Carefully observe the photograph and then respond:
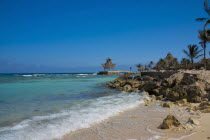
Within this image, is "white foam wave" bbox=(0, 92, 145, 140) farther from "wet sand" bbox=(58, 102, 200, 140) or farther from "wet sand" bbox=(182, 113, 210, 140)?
"wet sand" bbox=(182, 113, 210, 140)

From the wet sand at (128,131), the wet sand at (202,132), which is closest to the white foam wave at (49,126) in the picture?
the wet sand at (128,131)

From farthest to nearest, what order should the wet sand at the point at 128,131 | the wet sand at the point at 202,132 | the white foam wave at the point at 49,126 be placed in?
the white foam wave at the point at 49,126
the wet sand at the point at 128,131
the wet sand at the point at 202,132

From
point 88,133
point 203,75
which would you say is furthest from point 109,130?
point 203,75

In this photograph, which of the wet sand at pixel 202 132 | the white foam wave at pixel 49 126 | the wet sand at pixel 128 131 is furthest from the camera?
the white foam wave at pixel 49 126

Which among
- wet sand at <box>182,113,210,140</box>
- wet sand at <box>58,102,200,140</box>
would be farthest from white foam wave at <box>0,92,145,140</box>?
wet sand at <box>182,113,210,140</box>

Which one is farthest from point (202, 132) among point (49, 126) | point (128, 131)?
point (49, 126)

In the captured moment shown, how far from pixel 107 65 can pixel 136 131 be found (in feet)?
244

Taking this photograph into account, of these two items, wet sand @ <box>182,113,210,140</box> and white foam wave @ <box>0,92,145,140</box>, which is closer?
wet sand @ <box>182,113,210,140</box>

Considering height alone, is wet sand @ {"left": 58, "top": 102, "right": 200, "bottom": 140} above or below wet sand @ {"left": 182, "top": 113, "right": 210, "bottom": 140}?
below

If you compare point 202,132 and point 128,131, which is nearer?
point 202,132

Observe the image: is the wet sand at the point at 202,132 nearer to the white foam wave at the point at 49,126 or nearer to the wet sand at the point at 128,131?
the wet sand at the point at 128,131

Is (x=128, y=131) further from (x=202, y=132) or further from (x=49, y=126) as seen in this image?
(x=49, y=126)

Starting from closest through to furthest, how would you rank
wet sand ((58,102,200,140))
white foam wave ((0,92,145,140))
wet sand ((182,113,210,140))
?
wet sand ((182,113,210,140)) → wet sand ((58,102,200,140)) → white foam wave ((0,92,145,140))

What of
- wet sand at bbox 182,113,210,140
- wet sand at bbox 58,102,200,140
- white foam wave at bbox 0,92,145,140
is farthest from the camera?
white foam wave at bbox 0,92,145,140
